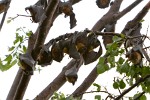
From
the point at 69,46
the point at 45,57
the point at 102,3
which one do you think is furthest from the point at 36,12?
the point at 102,3

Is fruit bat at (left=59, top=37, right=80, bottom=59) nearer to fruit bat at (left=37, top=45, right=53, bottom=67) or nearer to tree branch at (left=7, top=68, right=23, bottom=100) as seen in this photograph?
fruit bat at (left=37, top=45, right=53, bottom=67)

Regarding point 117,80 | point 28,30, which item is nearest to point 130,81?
point 117,80

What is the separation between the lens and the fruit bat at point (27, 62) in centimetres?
136

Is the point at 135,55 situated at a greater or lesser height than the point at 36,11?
lesser

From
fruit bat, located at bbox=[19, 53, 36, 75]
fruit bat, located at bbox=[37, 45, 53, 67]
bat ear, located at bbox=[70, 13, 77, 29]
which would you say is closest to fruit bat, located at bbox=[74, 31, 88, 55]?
fruit bat, located at bbox=[37, 45, 53, 67]

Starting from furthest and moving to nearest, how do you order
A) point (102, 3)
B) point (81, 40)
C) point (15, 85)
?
point (102, 3)
point (15, 85)
point (81, 40)

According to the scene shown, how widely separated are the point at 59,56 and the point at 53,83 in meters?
0.54

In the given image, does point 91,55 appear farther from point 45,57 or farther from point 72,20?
point 72,20

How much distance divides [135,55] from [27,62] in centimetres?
44

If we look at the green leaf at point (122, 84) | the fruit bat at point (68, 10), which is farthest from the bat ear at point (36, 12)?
the green leaf at point (122, 84)

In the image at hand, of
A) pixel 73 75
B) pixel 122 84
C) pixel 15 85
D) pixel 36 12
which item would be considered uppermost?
pixel 36 12

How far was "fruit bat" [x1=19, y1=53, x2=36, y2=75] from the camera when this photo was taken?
136cm

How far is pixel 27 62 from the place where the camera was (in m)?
1.37

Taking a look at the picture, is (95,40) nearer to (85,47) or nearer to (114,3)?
(85,47)
